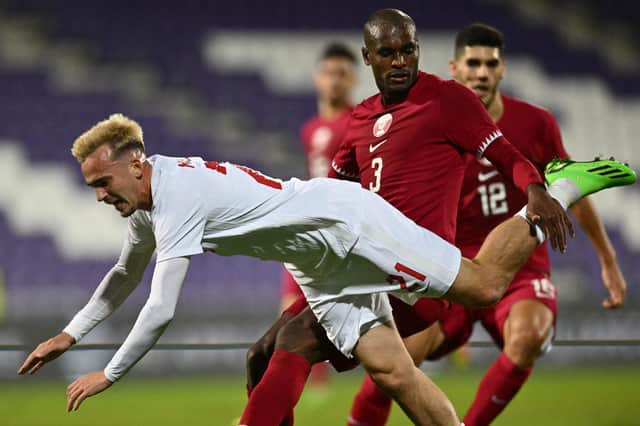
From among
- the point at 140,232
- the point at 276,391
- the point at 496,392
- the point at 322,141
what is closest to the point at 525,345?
the point at 496,392

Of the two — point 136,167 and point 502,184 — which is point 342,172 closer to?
point 502,184

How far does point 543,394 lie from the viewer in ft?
25.7

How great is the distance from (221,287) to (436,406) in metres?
7.42

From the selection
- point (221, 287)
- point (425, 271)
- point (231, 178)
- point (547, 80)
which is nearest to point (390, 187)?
point (425, 271)

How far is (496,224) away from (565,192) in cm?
113

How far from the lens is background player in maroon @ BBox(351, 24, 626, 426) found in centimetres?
493

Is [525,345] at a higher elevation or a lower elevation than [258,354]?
lower

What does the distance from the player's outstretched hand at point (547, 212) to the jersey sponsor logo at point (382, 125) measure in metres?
0.76

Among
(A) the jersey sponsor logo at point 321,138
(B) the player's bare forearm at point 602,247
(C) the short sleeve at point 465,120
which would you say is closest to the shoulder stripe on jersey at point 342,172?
(C) the short sleeve at point 465,120

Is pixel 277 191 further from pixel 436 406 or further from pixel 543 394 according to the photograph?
pixel 543 394

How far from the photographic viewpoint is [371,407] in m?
4.80

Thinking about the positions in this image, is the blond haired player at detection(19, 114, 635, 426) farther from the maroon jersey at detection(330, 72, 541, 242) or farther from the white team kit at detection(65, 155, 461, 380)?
the maroon jersey at detection(330, 72, 541, 242)

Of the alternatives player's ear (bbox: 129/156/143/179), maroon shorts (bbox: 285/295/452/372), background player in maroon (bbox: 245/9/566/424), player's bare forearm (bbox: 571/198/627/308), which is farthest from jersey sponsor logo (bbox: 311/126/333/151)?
→ player's ear (bbox: 129/156/143/179)

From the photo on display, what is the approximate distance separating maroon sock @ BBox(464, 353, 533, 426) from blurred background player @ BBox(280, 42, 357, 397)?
2828 mm
